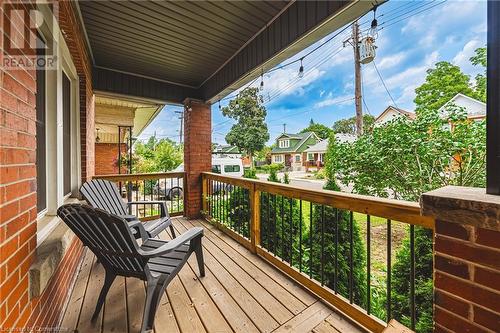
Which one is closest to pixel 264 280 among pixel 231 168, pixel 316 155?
pixel 231 168

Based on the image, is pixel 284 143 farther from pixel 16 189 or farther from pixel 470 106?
pixel 16 189

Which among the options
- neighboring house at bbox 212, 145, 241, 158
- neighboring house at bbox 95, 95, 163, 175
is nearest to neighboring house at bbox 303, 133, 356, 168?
neighboring house at bbox 212, 145, 241, 158

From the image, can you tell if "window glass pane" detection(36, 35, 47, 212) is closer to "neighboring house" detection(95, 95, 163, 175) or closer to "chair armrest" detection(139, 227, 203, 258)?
"chair armrest" detection(139, 227, 203, 258)

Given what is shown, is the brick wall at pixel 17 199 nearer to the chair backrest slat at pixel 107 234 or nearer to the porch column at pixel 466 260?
the chair backrest slat at pixel 107 234

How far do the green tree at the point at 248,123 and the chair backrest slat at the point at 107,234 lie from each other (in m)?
20.4

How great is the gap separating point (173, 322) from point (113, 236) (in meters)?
0.76

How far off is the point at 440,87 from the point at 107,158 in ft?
34.5

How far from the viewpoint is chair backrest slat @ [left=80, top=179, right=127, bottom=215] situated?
231cm

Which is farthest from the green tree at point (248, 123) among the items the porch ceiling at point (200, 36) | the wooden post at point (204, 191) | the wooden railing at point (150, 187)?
the porch ceiling at point (200, 36)

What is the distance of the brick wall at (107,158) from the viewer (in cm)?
837

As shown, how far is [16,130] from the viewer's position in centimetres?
96

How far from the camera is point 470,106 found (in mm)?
3416

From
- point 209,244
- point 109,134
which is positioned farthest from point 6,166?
point 109,134

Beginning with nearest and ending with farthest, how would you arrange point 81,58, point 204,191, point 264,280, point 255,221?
1. point 264,280
2. point 81,58
3. point 255,221
4. point 204,191
